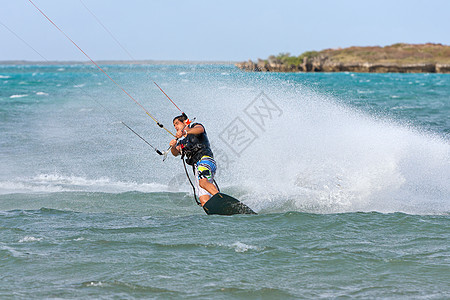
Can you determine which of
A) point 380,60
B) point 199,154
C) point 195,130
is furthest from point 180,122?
point 380,60

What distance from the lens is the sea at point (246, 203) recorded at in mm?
4805

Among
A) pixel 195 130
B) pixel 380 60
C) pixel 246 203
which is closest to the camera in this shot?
pixel 195 130

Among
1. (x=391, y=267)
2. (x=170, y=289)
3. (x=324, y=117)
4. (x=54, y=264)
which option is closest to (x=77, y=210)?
(x=54, y=264)

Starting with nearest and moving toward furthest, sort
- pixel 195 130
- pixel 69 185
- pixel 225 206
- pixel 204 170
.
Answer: pixel 225 206
pixel 195 130
pixel 204 170
pixel 69 185

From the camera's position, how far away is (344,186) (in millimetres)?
8602

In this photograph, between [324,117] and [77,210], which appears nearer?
[77,210]

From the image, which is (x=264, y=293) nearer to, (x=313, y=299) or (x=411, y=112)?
(x=313, y=299)

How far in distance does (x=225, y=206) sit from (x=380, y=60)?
399 ft

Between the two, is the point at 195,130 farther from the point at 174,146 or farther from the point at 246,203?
the point at 246,203

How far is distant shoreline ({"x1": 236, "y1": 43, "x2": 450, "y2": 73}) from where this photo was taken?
11087 centimetres

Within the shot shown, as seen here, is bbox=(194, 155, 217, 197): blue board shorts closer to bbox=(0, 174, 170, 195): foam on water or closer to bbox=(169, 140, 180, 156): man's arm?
bbox=(169, 140, 180, 156): man's arm

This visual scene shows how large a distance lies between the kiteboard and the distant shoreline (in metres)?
94.2

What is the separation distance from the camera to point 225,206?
7.18 m

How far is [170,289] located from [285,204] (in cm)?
370
